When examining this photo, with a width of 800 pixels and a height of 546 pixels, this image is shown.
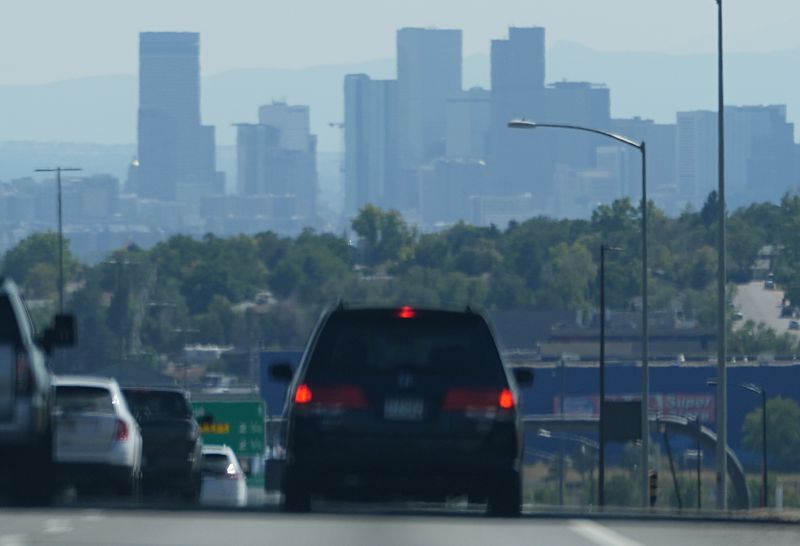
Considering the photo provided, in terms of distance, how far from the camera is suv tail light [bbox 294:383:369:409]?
1955cm

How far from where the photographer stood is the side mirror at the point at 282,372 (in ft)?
70.6

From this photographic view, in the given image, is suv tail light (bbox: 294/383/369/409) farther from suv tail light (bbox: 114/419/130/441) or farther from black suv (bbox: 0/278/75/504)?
suv tail light (bbox: 114/419/130/441)

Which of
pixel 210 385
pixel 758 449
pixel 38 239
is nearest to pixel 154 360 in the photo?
pixel 210 385

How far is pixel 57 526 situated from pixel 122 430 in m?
8.50

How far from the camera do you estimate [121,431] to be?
87.3 ft

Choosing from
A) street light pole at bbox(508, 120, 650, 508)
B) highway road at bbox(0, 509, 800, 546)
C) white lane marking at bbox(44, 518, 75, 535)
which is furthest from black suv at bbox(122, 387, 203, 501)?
street light pole at bbox(508, 120, 650, 508)

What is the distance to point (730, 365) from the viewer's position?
140 m

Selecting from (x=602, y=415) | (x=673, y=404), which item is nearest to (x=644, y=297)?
(x=602, y=415)

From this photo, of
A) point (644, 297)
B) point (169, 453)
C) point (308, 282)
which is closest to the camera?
point (169, 453)

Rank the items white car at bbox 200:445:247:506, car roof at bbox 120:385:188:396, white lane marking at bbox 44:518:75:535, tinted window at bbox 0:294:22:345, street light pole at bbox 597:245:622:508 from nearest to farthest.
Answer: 1. white lane marking at bbox 44:518:75:535
2. tinted window at bbox 0:294:22:345
3. car roof at bbox 120:385:188:396
4. white car at bbox 200:445:247:506
5. street light pole at bbox 597:245:622:508

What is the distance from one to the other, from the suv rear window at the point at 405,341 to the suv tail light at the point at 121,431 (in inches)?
288

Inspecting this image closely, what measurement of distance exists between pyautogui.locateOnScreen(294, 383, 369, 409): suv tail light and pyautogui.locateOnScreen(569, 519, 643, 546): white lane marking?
75.1 inches

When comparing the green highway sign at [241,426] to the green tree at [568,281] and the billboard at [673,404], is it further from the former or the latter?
the green tree at [568,281]

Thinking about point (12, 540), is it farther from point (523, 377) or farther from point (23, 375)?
point (523, 377)
